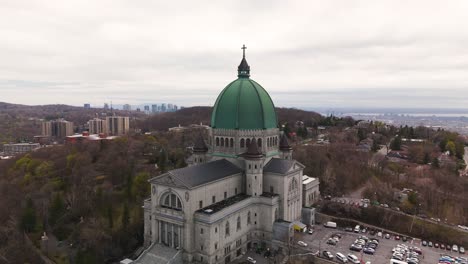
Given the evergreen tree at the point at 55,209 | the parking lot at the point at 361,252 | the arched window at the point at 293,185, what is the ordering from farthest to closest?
1. the evergreen tree at the point at 55,209
2. the arched window at the point at 293,185
3. the parking lot at the point at 361,252

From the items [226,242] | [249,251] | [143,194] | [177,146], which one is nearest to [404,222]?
[249,251]

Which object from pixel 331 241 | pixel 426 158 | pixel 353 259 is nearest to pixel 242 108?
pixel 331 241

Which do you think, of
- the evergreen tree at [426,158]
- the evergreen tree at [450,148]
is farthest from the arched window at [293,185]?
the evergreen tree at [450,148]

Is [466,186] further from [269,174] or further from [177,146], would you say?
[177,146]

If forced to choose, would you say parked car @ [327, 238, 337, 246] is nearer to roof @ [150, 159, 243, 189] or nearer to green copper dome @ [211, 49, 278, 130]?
roof @ [150, 159, 243, 189]

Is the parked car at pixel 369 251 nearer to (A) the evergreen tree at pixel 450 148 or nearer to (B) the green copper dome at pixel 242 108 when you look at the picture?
(B) the green copper dome at pixel 242 108

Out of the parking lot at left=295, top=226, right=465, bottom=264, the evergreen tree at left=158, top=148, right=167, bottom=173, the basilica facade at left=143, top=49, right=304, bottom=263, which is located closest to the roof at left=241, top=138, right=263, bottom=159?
the basilica facade at left=143, top=49, right=304, bottom=263

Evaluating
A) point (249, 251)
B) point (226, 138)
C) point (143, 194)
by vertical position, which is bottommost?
point (249, 251)

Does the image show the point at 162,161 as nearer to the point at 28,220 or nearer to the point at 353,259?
the point at 28,220

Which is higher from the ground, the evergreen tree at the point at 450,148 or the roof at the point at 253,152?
the roof at the point at 253,152
